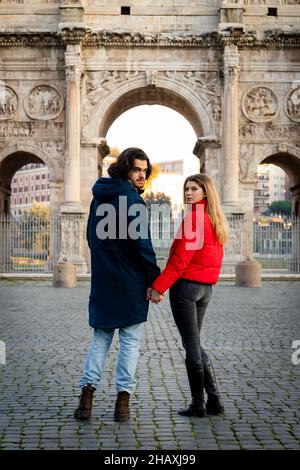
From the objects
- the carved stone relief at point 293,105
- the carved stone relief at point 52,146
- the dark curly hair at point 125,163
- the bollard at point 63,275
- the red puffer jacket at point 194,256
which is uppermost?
the carved stone relief at point 293,105

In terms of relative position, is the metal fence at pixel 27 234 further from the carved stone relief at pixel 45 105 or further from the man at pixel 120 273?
the man at pixel 120 273

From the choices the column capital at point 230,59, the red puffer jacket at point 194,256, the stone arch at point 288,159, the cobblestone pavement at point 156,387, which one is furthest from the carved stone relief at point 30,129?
the red puffer jacket at point 194,256

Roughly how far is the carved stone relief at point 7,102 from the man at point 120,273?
2141 centimetres

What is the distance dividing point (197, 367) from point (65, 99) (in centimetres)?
2135

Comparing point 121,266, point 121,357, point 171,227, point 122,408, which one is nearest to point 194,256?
point 121,266

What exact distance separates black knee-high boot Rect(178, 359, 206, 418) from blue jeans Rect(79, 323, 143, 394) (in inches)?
16.9

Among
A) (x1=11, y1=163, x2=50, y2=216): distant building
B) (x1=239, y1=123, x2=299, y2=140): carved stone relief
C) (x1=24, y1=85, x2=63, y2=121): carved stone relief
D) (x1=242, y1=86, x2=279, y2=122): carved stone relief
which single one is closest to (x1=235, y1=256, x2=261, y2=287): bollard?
(x1=239, y1=123, x2=299, y2=140): carved stone relief

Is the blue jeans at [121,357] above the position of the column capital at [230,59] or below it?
below

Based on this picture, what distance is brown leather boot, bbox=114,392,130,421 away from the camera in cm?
550

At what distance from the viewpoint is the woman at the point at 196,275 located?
18.5ft

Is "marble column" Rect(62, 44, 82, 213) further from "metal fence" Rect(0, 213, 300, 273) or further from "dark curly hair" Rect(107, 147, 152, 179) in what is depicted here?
"dark curly hair" Rect(107, 147, 152, 179)

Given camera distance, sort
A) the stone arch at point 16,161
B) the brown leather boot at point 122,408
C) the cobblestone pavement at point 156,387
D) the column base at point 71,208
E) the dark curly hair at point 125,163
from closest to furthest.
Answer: the cobblestone pavement at point 156,387
the brown leather boot at point 122,408
the dark curly hair at point 125,163
the column base at point 71,208
the stone arch at point 16,161
